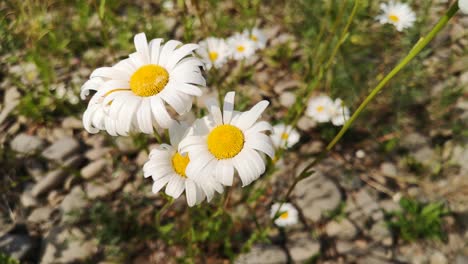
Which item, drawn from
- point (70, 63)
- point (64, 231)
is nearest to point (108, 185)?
point (64, 231)

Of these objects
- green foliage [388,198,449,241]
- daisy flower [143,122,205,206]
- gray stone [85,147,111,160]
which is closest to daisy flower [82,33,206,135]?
daisy flower [143,122,205,206]

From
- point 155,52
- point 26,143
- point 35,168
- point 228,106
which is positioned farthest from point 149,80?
point 26,143

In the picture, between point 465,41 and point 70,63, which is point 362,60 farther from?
point 70,63

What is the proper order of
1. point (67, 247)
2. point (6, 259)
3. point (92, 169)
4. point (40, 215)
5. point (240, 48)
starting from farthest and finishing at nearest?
1. point (240, 48)
2. point (92, 169)
3. point (40, 215)
4. point (67, 247)
5. point (6, 259)

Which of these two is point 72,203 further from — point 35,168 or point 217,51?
point 217,51

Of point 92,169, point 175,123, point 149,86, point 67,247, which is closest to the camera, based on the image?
point 149,86

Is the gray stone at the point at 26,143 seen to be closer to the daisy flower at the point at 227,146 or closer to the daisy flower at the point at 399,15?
the daisy flower at the point at 227,146

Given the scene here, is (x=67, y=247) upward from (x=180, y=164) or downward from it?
downward

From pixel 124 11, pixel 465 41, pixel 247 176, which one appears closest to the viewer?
pixel 247 176
